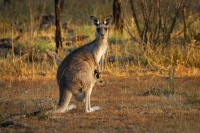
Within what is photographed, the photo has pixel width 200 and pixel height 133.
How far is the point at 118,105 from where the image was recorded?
780 centimetres

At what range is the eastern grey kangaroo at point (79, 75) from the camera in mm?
7031

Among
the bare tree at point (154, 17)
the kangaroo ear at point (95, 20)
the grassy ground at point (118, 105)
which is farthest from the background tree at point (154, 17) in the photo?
the kangaroo ear at point (95, 20)

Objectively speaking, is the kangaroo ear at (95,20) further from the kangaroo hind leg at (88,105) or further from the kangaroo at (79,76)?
the kangaroo hind leg at (88,105)

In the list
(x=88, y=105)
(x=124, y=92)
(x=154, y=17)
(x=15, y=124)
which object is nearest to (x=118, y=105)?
(x=88, y=105)

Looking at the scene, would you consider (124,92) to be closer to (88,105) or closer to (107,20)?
(107,20)

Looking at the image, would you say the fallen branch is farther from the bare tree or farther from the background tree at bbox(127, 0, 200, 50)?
the bare tree

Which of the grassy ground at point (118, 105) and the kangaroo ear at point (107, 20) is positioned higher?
the kangaroo ear at point (107, 20)

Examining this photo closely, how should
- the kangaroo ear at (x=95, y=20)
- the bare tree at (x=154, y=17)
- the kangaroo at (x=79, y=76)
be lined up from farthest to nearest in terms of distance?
the bare tree at (x=154, y=17) < the kangaroo ear at (x=95, y=20) < the kangaroo at (x=79, y=76)

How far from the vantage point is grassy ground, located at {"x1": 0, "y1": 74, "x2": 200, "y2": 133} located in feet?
20.6

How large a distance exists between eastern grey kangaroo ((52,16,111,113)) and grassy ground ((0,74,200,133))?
23 centimetres

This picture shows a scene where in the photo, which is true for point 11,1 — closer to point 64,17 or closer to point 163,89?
point 64,17

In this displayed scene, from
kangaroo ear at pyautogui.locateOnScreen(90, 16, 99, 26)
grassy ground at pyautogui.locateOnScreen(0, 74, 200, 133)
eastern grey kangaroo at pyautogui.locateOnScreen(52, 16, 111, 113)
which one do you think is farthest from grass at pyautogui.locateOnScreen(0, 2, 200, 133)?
kangaroo ear at pyautogui.locateOnScreen(90, 16, 99, 26)

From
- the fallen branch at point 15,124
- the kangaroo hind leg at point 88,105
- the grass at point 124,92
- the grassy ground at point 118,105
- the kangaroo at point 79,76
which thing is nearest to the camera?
the fallen branch at point 15,124

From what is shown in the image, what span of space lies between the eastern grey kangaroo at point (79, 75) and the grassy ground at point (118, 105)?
0.23 m
